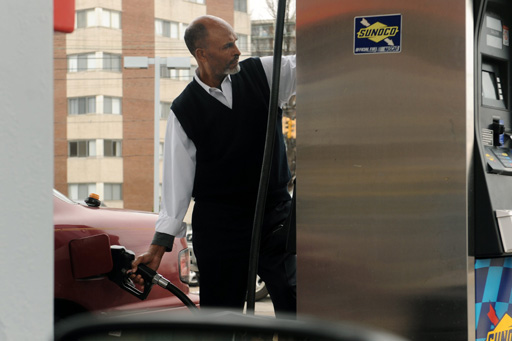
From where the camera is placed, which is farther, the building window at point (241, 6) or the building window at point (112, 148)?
the building window at point (241, 6)

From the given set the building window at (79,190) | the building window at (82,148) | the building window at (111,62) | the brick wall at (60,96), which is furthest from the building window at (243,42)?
the building window at (79,190)

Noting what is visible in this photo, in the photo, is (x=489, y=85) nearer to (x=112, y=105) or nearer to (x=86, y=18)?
(x=112, y=105)

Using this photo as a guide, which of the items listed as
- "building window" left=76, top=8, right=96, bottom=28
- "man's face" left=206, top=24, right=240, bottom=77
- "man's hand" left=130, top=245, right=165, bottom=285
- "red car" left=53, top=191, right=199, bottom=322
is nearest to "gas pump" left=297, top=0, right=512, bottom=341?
"man's face" left=206, top=24, right=240, bottom=77

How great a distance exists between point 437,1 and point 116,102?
41.6 metres

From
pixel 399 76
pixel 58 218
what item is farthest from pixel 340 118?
pixel 58 218

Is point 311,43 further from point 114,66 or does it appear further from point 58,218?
point 114,66

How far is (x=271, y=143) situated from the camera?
3.32 metres

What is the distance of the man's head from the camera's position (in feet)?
12.8

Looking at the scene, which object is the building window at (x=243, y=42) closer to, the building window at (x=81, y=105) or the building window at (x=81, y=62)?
the building window at (x=81, y=62)

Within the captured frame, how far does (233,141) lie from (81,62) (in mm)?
41032

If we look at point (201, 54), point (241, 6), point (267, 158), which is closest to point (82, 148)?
point (241, 6)

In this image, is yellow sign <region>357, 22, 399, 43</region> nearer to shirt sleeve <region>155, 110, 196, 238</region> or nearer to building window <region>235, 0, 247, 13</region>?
shirt sleeve <region>155, 110, 196, 238</region>

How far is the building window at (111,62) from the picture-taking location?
43375 millimetres

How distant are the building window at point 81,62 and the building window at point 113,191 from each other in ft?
20.9
